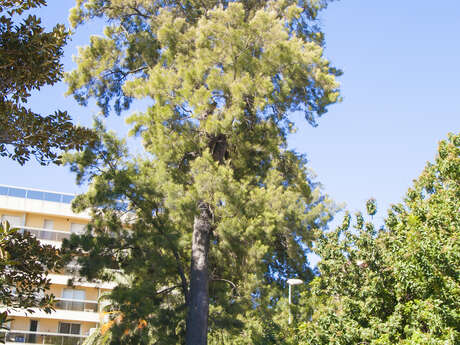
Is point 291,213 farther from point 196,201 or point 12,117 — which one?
point 12,117

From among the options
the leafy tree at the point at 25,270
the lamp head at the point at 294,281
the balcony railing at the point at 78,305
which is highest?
the balcony railing at the point at 78,305

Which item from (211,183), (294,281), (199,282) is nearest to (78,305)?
(199,282)

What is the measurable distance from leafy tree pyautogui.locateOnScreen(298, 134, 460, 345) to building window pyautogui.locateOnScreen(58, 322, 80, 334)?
119 feet

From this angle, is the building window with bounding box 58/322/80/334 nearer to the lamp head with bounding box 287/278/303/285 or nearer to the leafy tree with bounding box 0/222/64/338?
the lamp head with bounding box 287/278/303/285

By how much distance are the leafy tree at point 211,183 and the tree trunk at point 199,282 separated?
3cm

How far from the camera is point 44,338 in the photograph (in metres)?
41.2

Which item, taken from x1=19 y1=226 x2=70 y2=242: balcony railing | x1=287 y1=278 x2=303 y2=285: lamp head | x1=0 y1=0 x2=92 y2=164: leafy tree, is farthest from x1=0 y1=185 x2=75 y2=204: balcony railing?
x1=0 y1=0 x2=92 y2=164: leafy tree

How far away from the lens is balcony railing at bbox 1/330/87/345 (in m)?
39.9

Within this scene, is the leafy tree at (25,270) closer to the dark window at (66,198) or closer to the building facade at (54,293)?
the building facade at (54,293)

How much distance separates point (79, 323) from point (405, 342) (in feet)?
128

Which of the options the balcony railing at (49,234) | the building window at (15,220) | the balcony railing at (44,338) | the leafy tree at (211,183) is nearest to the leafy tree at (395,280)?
the leafy tree at (211,183)

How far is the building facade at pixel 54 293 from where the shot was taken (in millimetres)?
41188

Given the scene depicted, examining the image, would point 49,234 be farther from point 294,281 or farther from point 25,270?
point 25,270

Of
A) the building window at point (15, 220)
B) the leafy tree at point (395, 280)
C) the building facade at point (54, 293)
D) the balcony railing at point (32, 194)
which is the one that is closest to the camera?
the leafy tree at point (395, 280)
